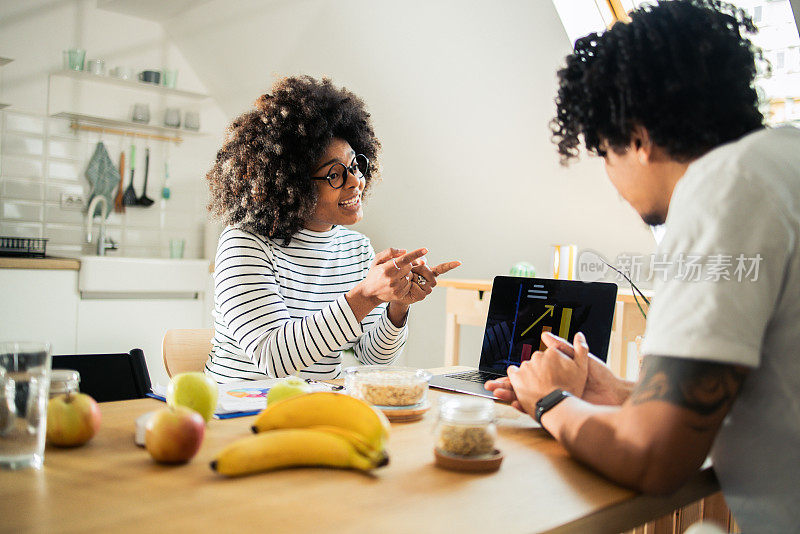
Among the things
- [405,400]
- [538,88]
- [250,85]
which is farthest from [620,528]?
[250,85]

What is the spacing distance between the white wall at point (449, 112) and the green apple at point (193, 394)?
2.23 m

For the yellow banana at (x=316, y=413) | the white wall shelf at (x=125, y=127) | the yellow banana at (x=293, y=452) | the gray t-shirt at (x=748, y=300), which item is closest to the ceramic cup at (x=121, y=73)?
the white wall shelf at (x=125, y=127)

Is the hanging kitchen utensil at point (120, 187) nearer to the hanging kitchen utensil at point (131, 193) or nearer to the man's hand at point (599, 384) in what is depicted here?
the hanging kitchen utensil at point (131, 193)

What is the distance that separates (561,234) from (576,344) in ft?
7.66

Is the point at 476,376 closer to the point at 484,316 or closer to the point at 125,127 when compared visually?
the point at 484,316

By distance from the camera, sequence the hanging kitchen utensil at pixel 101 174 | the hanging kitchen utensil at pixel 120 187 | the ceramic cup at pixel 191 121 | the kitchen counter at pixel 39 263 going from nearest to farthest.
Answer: the kitchen counter at pixel 39 263 → the hanging kitchen utensil at pixel 101 174 → the hanging kitchen utensil at pixel 120 187 → the ceramic cup at pixel 191 121

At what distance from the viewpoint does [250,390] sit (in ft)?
4.45

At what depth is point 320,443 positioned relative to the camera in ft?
2.95

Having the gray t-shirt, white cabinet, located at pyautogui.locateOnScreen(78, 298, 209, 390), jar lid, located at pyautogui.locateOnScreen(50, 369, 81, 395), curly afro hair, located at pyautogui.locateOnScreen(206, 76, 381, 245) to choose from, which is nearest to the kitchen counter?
white cabinet, located at pyautogui.locateOnScreen(78, 298, 209, 390)

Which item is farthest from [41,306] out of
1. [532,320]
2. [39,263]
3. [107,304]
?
[532,320]

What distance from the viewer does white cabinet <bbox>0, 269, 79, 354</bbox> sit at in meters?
3.45

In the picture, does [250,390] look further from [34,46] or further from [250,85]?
[34,46]

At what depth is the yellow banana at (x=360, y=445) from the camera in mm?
869

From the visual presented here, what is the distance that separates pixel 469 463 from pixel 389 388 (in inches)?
12.3
